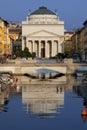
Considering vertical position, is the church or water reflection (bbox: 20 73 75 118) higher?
the church

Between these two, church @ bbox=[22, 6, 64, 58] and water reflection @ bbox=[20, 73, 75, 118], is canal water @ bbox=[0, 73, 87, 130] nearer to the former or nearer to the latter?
water reflection @ bbox=[20, 73, 75, 118]

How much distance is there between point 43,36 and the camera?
147875mm

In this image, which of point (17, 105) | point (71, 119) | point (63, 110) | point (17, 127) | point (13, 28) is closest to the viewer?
point (17, 127)

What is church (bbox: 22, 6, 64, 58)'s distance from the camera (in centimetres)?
14775

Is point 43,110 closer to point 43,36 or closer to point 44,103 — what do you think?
point 44,103

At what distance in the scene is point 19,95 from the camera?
155 feet

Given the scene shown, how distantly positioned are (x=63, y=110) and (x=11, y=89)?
18926mm

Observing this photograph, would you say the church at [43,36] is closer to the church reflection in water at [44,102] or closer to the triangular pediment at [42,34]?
the triangular pediment at [42,34]

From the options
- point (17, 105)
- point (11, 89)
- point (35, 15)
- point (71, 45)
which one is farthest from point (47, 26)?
point (17, 105)

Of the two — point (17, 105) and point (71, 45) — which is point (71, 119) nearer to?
point (17, 105)

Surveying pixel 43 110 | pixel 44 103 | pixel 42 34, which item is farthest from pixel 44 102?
pixel 42 34

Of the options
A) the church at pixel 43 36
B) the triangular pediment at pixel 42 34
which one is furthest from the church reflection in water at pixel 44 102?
the church at pixel 43 36

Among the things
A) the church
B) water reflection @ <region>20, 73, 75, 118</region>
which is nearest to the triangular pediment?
the church

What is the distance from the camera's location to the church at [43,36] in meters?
148
